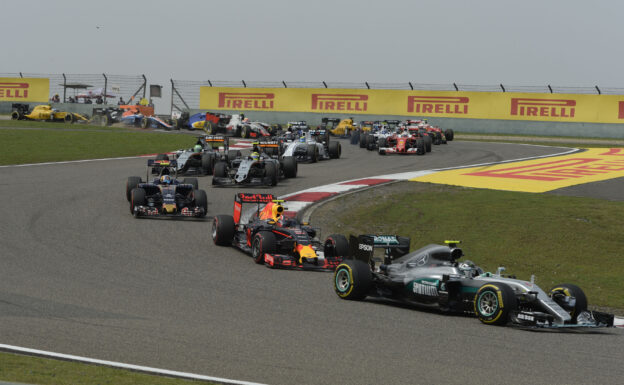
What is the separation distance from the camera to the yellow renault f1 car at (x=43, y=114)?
178 ft

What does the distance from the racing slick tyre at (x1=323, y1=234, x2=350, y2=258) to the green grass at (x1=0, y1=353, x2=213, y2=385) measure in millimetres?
7427

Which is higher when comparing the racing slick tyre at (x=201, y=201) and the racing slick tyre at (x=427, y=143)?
the racing slick tyre at (x=427, y=143)

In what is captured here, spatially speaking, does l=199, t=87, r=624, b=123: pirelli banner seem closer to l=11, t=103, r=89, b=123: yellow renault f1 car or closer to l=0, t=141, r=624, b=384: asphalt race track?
l=11, t=103, r=89, b=123: yellow renault f1 car

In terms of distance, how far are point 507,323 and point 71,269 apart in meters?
7.01

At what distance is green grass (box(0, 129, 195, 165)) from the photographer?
32750 mm

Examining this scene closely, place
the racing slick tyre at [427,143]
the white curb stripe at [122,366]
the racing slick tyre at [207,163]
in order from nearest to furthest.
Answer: the white curb stripe at [122,366]
the racing slick tyre at [207,163]
the racing slick tyre at [427,143]

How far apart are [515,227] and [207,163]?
42.7 ft

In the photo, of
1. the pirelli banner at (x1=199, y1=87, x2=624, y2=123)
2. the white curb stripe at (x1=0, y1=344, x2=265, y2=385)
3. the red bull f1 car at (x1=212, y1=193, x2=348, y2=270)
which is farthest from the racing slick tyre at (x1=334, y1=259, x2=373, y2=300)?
the pirelli banner at (x1=199, y1=87, x2=624, y2=123)

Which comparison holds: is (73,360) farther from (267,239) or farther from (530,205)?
(530,205)

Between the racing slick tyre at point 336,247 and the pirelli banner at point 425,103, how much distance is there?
3896 centimetres

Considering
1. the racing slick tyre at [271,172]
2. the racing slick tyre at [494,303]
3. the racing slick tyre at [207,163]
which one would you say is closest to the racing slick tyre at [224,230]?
the racing slick tyre at [494,303]

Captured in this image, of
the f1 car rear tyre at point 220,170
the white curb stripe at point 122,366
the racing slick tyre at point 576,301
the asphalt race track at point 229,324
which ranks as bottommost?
the asphalt race track at point 229,324

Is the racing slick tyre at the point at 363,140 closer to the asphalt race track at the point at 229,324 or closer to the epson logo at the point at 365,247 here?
the asphalt race track at the point at 229,324

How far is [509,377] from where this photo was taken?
24.9 feet
